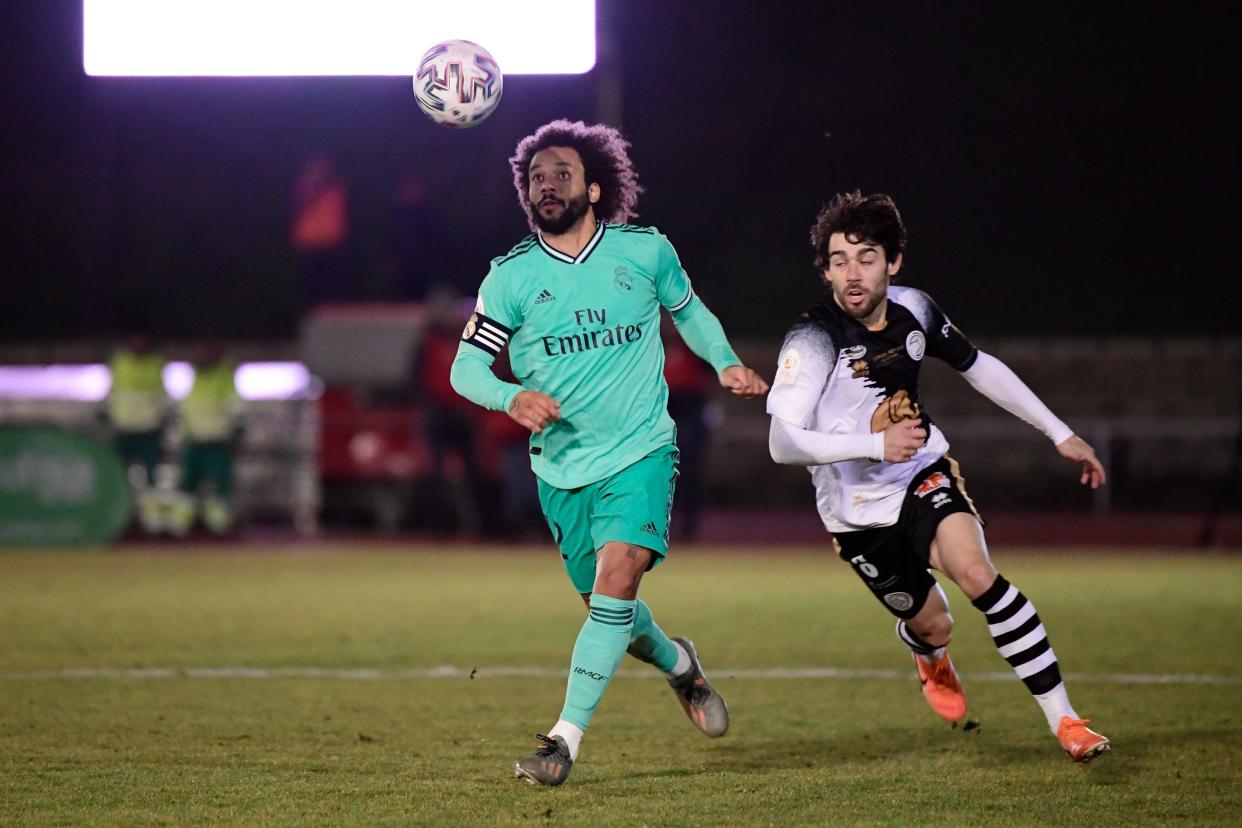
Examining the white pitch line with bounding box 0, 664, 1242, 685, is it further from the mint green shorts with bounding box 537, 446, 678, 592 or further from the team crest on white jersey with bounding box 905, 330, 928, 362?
the team crest on white jersey with bounding box 905, 330, 928, 362

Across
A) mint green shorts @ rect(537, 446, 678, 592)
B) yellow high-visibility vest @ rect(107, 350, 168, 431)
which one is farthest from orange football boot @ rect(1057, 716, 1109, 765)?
yellow high-visibility vest @ rect(107, 350, 168, 431)

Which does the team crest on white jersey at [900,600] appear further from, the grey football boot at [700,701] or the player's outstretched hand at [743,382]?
the player's outstretched hand at [743,382]

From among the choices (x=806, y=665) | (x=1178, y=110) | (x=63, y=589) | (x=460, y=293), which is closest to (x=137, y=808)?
(x=806, y=665)

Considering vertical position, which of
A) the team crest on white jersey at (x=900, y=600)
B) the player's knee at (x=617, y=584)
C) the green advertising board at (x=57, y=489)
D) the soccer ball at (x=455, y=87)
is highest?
the soccer ball at (x=455, y=87)

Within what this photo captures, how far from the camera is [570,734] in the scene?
→ 217 inches

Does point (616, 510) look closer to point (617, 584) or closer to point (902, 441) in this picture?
point (617, 584)

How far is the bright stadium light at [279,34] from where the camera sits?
50.0ft

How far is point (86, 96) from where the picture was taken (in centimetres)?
2594

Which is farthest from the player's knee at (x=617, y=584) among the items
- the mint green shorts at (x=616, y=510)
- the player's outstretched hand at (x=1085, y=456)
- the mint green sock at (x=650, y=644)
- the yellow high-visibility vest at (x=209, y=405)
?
the yellow high-visibility vest at (x=209, y=405)

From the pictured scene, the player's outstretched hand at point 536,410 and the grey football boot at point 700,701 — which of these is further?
the grey football boot at point 700,701

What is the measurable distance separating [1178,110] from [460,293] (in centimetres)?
1095

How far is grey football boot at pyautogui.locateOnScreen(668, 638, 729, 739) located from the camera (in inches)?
244

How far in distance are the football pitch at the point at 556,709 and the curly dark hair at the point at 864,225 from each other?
190cm

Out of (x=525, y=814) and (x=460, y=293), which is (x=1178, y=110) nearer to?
(x=460, y=293)
